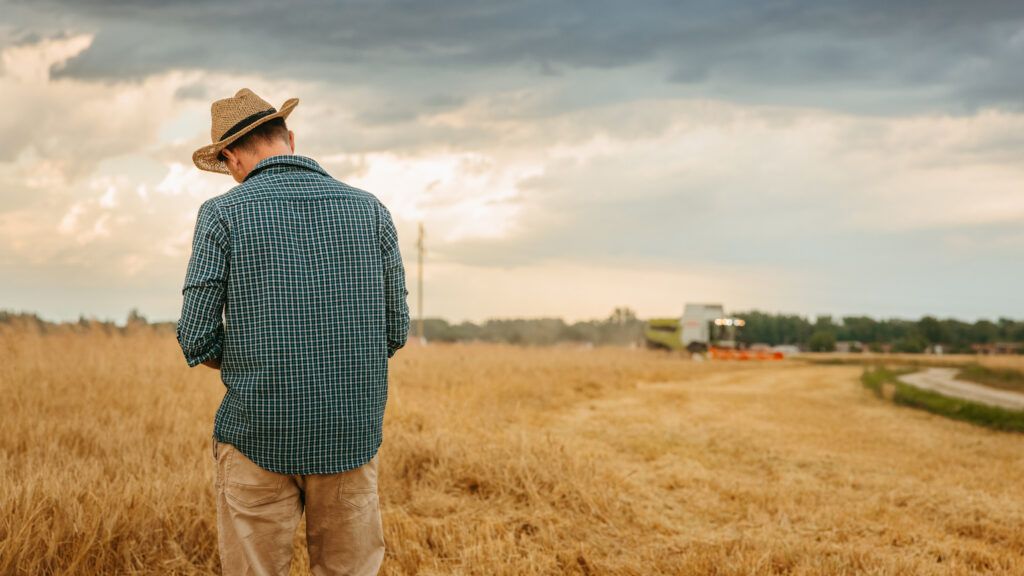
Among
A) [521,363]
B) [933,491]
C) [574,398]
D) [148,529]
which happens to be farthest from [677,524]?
[521,363]

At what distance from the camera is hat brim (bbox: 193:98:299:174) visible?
120 inches

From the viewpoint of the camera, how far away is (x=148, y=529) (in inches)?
188

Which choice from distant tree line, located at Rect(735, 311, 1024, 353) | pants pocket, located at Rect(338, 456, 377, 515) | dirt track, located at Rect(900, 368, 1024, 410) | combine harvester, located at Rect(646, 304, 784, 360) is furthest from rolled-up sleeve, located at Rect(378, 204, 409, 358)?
distant tree line, located at Rect(735, 311, 1024, 353)

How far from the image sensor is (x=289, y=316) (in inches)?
112

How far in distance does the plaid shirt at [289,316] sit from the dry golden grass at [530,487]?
215 centimetres

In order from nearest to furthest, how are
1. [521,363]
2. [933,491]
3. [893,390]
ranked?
[933,491] < [893,390] < [521,363]

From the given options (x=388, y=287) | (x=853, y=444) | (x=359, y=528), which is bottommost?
(x=853, y=444)

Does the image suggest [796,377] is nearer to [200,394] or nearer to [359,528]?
[200,394]

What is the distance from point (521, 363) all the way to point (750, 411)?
308 inches

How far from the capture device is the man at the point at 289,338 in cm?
284

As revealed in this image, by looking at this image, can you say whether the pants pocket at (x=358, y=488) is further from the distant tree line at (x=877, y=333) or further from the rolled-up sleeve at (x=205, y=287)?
the distant tree line at (x=877, y=333)

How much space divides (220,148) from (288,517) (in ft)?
4.87

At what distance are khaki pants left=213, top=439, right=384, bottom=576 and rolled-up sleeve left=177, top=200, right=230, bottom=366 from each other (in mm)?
435

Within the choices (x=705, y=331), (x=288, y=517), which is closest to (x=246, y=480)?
(x=288, y=517)
